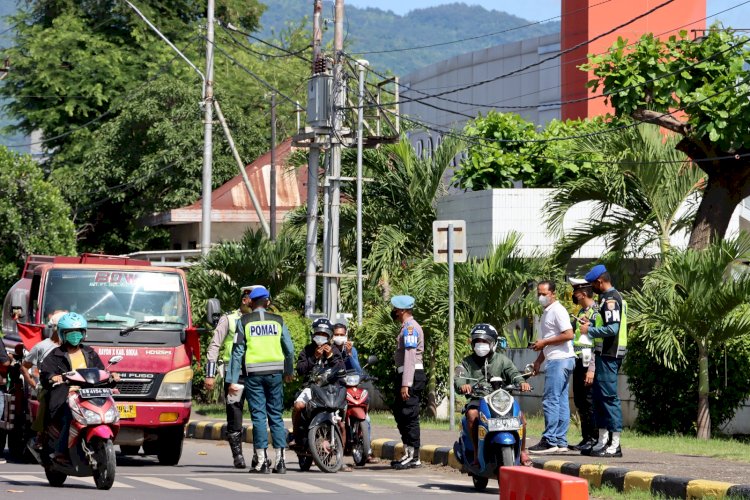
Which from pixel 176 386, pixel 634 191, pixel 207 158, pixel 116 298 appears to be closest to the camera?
pixel 176 386

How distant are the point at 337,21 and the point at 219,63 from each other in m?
31.2

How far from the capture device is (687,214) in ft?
74.4

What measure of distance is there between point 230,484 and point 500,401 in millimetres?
2780

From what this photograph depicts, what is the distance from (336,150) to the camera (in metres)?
23.7

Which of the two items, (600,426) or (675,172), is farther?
(675,172)

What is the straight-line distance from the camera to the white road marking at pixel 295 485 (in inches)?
523

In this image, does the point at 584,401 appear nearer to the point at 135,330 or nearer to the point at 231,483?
the point at 231,483

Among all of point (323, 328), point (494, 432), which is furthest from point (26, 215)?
point (494, 432)

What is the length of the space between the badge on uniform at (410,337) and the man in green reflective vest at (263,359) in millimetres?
1294

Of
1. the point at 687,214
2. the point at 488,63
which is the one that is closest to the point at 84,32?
the point at 488,63

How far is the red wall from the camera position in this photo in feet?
158

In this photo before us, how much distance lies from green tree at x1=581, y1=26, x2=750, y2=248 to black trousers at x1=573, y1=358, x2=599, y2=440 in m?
6.53

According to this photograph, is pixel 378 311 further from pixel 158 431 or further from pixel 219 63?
pixel 219 63

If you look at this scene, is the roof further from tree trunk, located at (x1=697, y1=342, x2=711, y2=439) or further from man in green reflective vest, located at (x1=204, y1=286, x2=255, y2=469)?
man in green reflective vest, located at (x1=204, y1=286, x2=255, y2=469)
